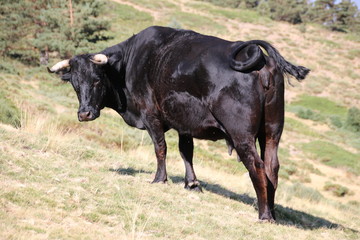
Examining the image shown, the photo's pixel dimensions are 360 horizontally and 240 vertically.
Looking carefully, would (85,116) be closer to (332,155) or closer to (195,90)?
(195,90)

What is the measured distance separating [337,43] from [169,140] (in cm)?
5665

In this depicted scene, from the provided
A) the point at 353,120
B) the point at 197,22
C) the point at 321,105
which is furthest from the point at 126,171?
the point at 197,22

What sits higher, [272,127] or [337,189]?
[272,127]

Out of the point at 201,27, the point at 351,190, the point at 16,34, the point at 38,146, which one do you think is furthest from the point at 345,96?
the point at 38,146

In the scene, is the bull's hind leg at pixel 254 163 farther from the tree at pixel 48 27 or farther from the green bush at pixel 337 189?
the tree at pixel 48 27

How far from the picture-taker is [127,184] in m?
7.88

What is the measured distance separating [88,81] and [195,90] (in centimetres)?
227

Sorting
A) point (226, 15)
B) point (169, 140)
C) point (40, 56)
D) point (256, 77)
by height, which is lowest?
point (226, 15)

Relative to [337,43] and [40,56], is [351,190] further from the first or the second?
[337,43]

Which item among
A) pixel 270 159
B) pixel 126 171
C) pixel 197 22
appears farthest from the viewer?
pixel 197 22

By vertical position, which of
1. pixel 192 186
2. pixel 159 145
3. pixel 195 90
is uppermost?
pixel 195 90

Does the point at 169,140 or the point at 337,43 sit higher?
the point at 169,140

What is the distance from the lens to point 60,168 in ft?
26.4

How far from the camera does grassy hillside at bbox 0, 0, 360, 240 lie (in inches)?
224
